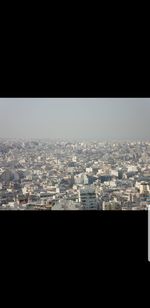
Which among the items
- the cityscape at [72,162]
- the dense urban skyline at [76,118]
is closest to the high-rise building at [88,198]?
the cityscape at [72,162]

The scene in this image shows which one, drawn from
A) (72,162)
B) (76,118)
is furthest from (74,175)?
(76,118)

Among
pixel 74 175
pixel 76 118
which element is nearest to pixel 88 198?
pixel 74 175

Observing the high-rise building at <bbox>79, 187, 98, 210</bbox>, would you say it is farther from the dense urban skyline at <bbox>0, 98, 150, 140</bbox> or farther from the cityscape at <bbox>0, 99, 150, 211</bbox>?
the dense urban skyline at <bbox>0, 98, 150, 140</bbox>

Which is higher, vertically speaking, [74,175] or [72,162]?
[72,162]

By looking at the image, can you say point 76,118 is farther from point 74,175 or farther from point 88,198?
point 88,198

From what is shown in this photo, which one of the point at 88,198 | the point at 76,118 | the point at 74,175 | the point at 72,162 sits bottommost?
the point at 88,198

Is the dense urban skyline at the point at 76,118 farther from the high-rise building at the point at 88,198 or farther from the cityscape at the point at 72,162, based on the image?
the high-rise building at the point at 88,198

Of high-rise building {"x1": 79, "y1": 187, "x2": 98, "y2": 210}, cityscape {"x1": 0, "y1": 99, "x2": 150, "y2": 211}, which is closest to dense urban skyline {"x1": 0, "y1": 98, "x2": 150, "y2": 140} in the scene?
cityscape {"x1": 0, "y1": 99, "x2": 150, "y2": 211}

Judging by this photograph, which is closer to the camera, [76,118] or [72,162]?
[72,162]
